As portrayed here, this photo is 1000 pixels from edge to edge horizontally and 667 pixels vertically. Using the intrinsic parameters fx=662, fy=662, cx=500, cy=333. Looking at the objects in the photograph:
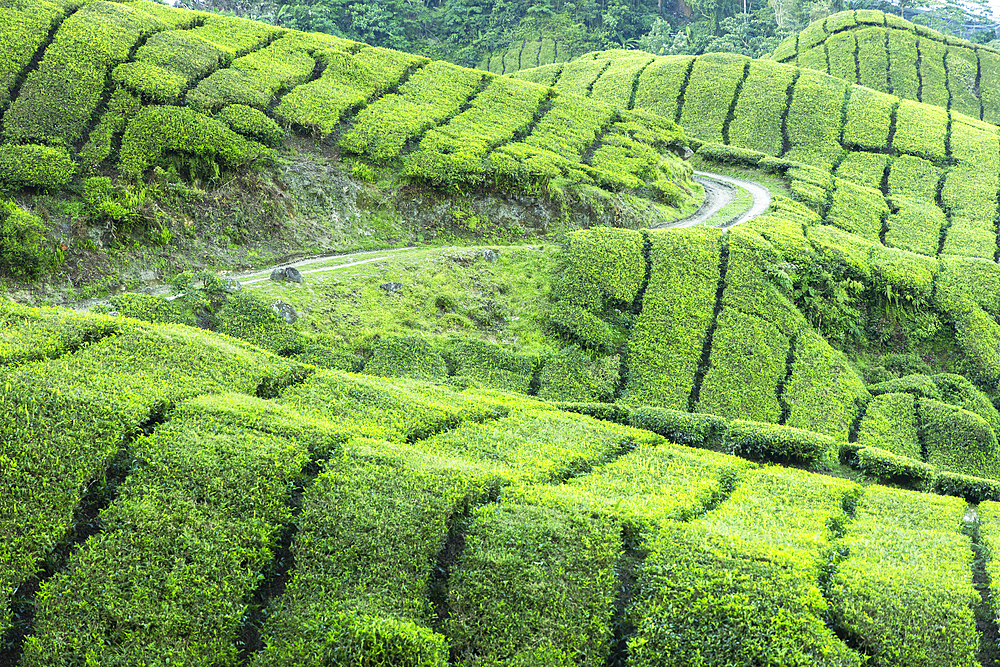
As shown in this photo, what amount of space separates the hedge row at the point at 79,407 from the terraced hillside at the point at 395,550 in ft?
0.12

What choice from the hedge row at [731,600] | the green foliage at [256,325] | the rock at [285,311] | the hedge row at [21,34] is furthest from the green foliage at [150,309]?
the hedge row at [731,600]

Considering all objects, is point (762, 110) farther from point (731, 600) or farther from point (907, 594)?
point (731, 600)

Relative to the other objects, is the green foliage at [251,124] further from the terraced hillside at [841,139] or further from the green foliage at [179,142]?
Result: the terraced hillside at [841,139]

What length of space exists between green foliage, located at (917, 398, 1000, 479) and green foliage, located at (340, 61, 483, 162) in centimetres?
2277

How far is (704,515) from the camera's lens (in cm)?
1119

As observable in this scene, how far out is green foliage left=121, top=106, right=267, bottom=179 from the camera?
23344mm

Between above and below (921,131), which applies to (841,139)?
below

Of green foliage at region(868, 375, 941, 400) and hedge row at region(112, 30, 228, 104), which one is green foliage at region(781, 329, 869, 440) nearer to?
green foliage at region(868, 375, 941, 400)

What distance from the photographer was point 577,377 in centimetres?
2130

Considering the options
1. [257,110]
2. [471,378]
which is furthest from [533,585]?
[257,110]

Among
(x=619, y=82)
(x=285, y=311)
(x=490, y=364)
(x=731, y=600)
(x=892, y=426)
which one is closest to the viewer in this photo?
(x=731, y=600)

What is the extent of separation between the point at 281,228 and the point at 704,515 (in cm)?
1917

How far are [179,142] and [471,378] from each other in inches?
551

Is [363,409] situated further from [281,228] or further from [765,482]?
[281,228]
